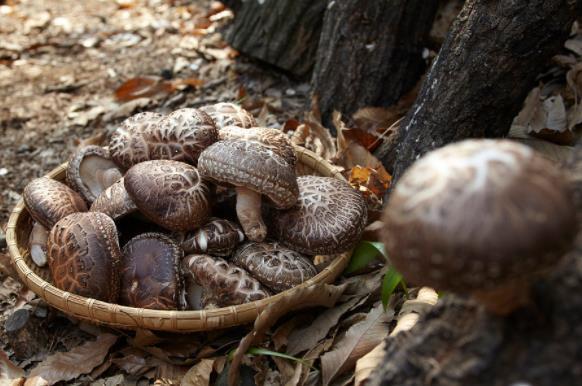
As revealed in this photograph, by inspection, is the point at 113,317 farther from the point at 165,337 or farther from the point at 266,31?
the point at 266,31

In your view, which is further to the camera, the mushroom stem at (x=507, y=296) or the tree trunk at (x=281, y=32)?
the tree trunk at (x=281, y=32)

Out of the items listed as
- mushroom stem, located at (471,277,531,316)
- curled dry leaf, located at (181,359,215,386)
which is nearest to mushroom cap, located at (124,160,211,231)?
curled dry leaf, located at (181,359,215,386)

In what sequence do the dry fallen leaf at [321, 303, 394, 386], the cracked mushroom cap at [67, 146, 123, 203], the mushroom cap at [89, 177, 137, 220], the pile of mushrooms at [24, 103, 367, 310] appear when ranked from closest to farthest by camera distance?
the dry fallen leaf at [321, 303, 394, 386]
the pile of mushrooms at [24, 103, 367, 310]
the mushroom cap at [89, 177, 137, 220]
the cracked mushroom cap at [67, 146, 123, 203]

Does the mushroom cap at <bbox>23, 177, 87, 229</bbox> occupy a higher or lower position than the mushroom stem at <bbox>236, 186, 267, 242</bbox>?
lower

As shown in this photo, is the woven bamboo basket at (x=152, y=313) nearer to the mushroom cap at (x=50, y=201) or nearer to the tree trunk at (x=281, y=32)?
the mushroom cap at (x=50, y=201)

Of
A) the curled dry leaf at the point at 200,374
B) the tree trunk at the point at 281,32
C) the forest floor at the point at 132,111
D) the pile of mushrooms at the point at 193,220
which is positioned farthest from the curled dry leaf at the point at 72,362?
the tree trunk at the point at 281,32

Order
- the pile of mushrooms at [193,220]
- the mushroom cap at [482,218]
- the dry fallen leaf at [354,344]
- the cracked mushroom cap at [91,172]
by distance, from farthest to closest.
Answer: the cracked mushroom cap at [91,172], the pile of mushrooms at [193,220], the dry fallen leaf at [354,344], the mushroom cap at [482,218]

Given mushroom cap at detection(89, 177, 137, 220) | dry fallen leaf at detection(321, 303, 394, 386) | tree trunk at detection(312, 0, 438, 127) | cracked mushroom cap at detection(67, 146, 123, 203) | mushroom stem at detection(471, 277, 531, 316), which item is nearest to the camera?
mushroom stem at detection(471, 277, 531, 316)

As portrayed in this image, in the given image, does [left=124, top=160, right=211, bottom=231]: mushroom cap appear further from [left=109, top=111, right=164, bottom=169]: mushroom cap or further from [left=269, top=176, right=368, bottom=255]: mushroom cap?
[left=269, top=176, right=368, bottom=255]: mushroom cap
